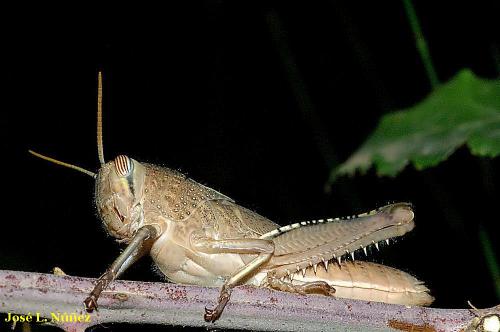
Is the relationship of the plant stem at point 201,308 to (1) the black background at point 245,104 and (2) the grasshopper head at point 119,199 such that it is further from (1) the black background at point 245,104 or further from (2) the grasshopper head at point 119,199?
(1) the black background at point 245,104

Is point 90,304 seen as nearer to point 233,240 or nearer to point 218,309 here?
point 218,309

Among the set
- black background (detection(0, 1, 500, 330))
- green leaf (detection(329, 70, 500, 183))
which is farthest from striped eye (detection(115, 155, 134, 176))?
black background (detection(0, 1, 500, 330))

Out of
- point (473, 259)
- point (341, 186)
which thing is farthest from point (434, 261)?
Result: point (341, 186)

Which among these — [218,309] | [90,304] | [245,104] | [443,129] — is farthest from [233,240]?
[245,104]

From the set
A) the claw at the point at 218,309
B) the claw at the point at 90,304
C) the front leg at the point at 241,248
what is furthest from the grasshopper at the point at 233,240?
the claw at the point at 90,304

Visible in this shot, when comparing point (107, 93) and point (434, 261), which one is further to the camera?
point (107, 93)

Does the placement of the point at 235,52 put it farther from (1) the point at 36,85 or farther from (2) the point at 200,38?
(1) the point at 36,85
